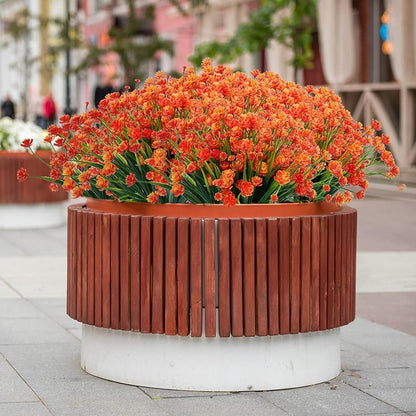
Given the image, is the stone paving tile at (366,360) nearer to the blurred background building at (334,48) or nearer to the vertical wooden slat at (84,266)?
the vertical wooden slat at (84,266)

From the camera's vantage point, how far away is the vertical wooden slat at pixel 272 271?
5727mm

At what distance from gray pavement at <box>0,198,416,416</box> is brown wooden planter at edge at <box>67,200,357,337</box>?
321mm

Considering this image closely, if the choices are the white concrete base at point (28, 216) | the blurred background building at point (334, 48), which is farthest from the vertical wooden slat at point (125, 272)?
the blurred background building at point (334, 48)

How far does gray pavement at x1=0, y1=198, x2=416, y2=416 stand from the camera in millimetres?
5469

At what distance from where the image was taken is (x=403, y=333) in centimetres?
746

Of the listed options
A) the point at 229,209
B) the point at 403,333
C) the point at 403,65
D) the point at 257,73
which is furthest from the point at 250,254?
the point at 403,65

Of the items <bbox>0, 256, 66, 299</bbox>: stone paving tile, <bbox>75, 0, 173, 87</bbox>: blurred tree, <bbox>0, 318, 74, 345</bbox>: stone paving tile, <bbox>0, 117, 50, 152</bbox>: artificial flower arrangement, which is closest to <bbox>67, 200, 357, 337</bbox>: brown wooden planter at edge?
<bbox>0, 318, 74, 345</bbox>: stone paving tile

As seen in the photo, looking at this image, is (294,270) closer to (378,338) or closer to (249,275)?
(249,275)

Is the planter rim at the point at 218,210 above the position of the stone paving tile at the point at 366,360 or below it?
above

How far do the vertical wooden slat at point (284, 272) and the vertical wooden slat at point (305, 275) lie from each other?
3.1 inches

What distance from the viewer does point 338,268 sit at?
5977 mm

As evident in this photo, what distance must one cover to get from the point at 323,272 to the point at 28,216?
8.79m

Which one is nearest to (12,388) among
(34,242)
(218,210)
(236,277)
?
(236,277)

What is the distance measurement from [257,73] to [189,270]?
126 centimetres
